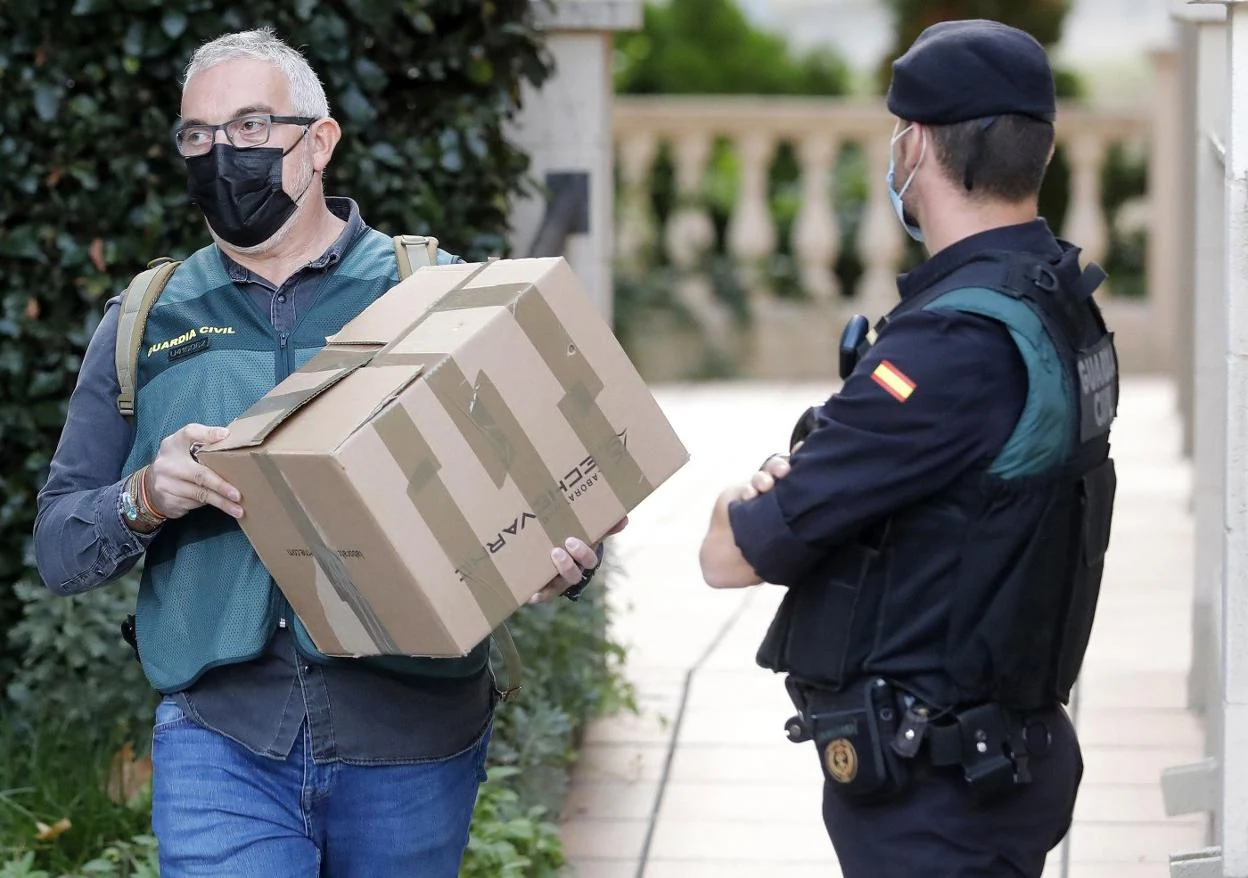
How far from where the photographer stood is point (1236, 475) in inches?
113

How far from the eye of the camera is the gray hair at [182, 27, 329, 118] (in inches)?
114

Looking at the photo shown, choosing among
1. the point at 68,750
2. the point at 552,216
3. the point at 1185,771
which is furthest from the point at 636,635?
the point at 1185,771

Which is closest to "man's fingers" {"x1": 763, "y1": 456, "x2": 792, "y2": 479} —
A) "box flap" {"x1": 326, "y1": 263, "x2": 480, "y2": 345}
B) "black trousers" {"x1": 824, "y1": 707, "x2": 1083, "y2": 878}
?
"black trousers" {"x1": 824, "y1": 707, "x2": 1083, "y2": 878}

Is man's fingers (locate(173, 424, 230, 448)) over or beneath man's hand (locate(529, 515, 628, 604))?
over

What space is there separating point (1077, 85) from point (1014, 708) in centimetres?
1416

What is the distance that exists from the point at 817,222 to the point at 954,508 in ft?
35.0

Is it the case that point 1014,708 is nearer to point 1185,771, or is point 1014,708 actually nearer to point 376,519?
point 376,519

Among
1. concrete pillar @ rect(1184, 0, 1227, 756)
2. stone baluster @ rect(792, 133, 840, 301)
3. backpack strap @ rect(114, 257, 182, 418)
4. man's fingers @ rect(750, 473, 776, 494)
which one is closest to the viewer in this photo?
man's fingers @ rect(750, 473, 776, 494)

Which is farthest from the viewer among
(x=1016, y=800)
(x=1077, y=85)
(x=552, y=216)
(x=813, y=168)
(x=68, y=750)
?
(x=1077, y=85)

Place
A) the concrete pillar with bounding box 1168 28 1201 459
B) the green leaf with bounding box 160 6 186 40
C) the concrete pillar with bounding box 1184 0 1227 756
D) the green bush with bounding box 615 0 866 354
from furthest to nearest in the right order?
the green bush with bounding box 615 0 866 354 → the concrete pillar with bounding box 1168 28 1201 459 → the concrete pillar with bounding box 1184 0 1227 756 → the green leaf with bounding box 160 6 186 40

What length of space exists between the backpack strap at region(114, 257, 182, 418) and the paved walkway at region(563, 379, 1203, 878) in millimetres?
2108

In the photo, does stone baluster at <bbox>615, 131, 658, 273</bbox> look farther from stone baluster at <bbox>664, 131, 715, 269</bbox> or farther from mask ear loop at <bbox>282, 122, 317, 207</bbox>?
mask ear loop at <bbox>282, 122, 317, 207</bbox>

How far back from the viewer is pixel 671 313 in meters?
12.7

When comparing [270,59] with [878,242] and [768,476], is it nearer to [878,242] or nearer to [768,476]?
[768,476]
